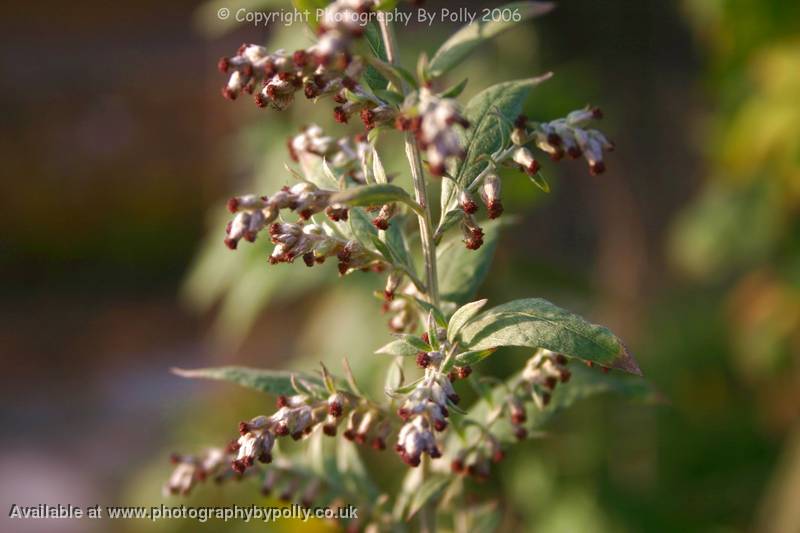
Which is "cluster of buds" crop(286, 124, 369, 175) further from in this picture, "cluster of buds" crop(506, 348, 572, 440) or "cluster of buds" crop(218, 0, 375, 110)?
"cluster of buds" crop(506, 348, 572, 440)

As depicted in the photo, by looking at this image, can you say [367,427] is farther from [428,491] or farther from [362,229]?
[362,229]

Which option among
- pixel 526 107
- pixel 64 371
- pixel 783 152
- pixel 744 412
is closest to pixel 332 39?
pixel 526 107

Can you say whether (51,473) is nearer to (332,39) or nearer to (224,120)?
(224,120)

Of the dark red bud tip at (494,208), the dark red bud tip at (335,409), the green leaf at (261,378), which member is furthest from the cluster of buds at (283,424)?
the dark red bud tip at (494,208)

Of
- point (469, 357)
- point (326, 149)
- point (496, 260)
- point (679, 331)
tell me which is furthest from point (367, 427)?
point (679, 331)

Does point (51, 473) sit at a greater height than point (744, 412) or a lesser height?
lesser

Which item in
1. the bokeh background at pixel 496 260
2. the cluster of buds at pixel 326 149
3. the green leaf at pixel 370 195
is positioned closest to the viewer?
the green leaf at pixel 370 195

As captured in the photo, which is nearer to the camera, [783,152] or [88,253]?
[783,152]

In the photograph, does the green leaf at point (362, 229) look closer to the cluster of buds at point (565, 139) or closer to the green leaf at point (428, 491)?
the cluster of buds at point (565, 139)
